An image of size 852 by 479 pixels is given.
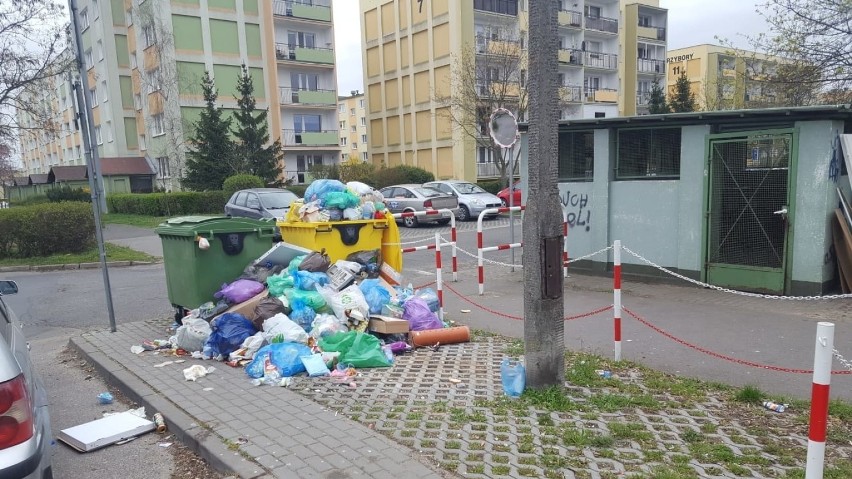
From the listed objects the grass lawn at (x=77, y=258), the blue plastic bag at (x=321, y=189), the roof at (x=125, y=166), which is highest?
the roof at (x=125, y=166)

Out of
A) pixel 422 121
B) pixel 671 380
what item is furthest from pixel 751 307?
pixel 422 121

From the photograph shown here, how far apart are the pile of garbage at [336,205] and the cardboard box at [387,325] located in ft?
6.85

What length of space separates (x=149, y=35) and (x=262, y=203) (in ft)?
94.3

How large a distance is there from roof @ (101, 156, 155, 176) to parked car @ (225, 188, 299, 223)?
2667 cm

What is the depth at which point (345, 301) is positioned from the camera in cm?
632

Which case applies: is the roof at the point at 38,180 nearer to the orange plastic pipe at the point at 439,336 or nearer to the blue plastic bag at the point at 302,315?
the blue plastic bag at the point at 302,315

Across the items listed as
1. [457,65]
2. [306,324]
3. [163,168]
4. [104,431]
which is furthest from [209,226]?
→ [163,168]

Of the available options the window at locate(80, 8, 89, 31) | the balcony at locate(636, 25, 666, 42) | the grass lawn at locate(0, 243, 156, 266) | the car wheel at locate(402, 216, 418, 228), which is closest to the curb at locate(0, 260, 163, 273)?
the grass lawn at locate(0, 243, 156, 266)

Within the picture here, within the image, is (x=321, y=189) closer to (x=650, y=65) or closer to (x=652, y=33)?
(x=650, y=65)

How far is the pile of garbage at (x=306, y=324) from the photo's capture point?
5688 mm

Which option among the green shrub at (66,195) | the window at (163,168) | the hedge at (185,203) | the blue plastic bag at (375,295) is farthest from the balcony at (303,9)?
the blue plastic bag at (375,295)

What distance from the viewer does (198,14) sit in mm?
37750

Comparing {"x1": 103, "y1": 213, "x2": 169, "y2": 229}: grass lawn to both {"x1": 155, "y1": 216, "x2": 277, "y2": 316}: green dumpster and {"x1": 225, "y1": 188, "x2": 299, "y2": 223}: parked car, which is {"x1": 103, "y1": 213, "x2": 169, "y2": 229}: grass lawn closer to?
{"x1": 225, "y1": 188, "x2": 299, "y2": 223}: parked car

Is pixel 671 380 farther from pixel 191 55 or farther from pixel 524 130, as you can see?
pixel 191 55
